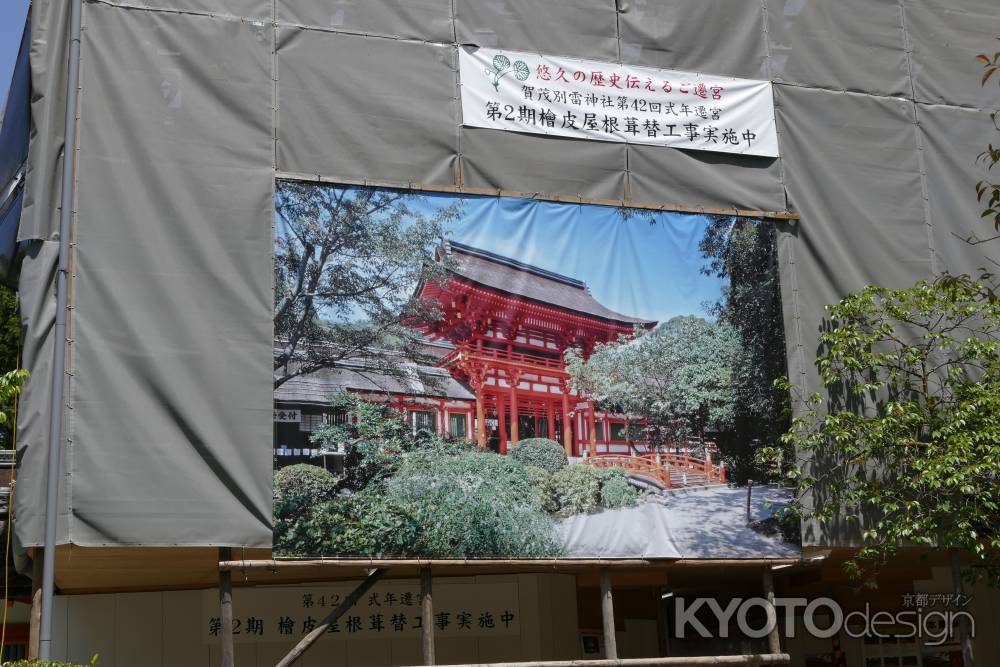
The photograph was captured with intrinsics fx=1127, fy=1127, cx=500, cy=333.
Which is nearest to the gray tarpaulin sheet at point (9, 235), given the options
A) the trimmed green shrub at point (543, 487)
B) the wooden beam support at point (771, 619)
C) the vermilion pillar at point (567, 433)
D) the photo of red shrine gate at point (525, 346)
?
the photo of red shrine gate at point (525, 346)

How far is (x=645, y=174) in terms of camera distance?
978 cm

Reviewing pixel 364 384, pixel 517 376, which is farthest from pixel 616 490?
pixel 364 384

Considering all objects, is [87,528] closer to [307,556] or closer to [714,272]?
[307,556]

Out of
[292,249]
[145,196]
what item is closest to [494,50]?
[292,249]

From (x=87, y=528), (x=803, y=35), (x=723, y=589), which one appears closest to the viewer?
(x=87, y=528)

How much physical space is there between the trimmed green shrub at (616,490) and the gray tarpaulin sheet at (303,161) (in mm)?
1805

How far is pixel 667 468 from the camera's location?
9289mm

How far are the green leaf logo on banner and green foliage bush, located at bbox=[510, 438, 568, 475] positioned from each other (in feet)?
9.81

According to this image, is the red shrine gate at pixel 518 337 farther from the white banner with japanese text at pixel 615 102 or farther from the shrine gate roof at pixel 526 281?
the white banner with japanese text at pixel 615 102

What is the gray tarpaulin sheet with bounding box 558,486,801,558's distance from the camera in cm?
895

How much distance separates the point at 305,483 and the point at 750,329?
3985 millimetres

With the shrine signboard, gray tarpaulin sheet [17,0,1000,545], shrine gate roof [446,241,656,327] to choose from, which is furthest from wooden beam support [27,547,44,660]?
shrine gate roof [446,241,656,327]

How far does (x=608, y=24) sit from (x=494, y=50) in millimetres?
1155

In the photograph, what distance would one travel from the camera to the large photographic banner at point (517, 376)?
8.52 m
